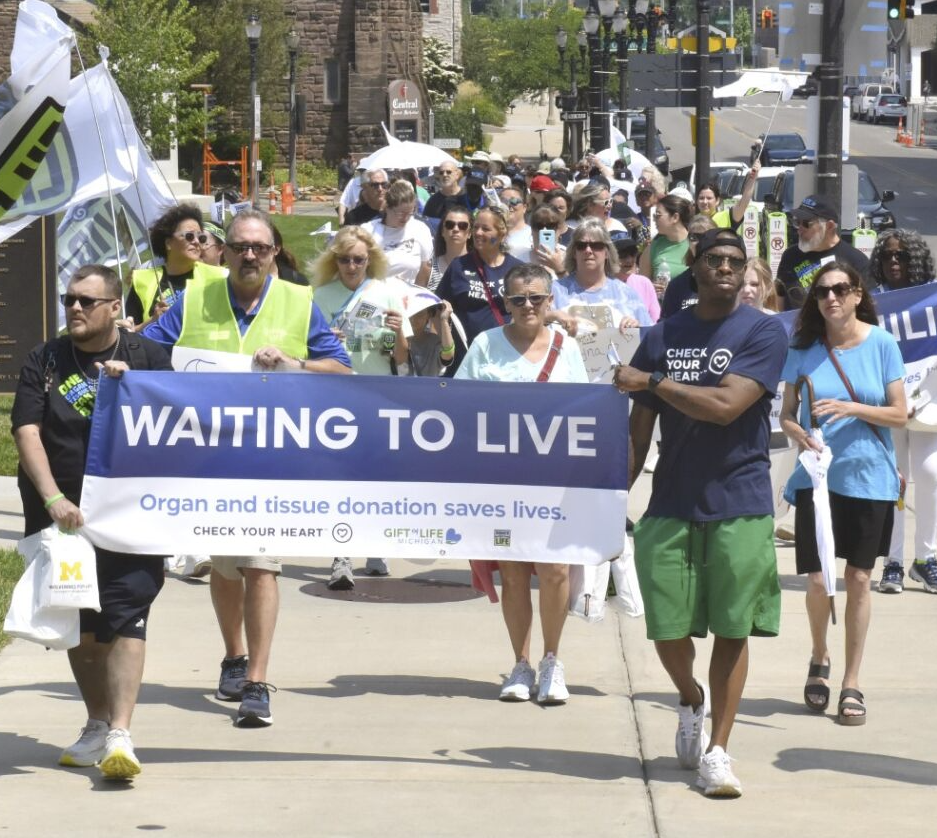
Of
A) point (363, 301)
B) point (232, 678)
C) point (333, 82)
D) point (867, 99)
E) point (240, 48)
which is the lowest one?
point (232, 678)

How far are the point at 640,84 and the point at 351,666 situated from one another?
592 inches

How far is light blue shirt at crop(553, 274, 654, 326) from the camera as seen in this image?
980 centimetres

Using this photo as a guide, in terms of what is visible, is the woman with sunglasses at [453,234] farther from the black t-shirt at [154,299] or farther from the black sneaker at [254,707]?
the black sneaker at [254,707]

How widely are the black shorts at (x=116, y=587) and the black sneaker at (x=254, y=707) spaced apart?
71 cm

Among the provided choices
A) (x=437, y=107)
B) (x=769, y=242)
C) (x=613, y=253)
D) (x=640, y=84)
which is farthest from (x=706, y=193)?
(x=437, y=107)

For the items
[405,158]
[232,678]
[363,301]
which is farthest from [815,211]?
[405,158]

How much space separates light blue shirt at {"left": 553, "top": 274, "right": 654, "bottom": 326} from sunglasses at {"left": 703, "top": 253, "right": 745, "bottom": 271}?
361 cm

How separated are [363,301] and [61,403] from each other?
315 cm

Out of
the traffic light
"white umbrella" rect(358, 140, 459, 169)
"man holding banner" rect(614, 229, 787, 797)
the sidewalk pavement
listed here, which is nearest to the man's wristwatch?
"man holding banner" rect(614, 229, 787, 797)

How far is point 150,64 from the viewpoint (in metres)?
38.5

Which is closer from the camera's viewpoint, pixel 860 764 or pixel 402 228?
pixel 860 764

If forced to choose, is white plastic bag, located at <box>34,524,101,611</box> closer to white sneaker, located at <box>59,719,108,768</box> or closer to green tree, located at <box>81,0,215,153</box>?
white sneaker, located at <box>59,719,108,768</box>

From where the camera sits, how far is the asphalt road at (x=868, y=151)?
48344 mm

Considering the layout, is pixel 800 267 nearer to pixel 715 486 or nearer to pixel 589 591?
pixel 589 591
